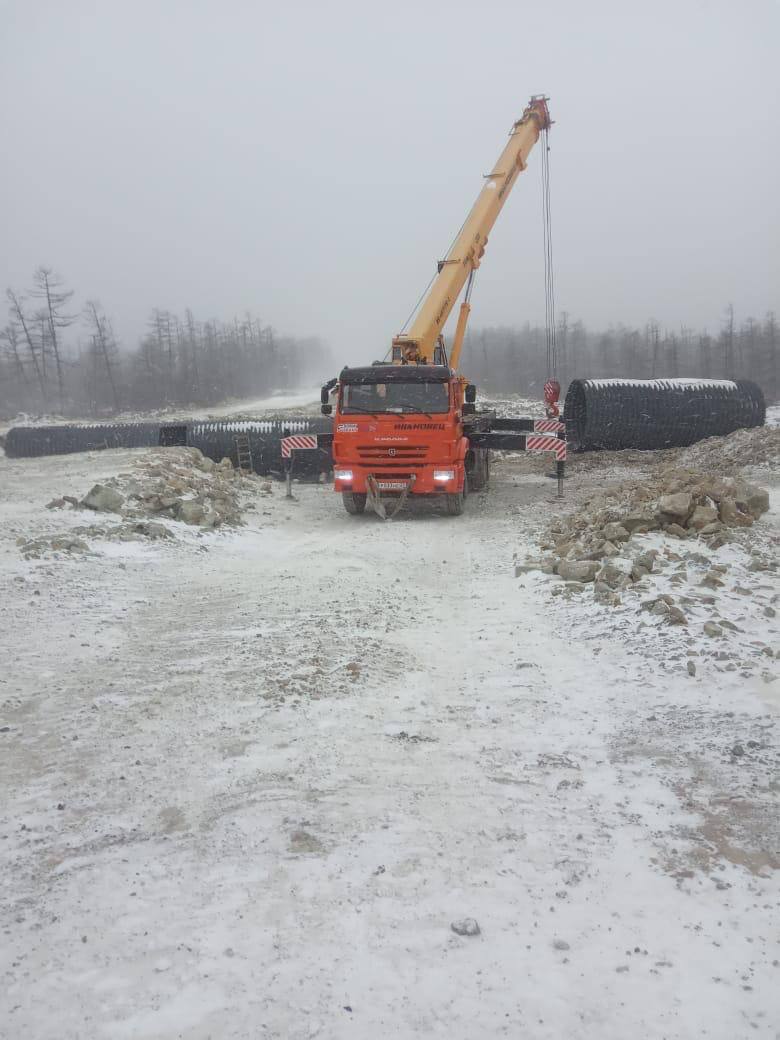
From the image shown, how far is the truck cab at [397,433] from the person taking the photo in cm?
1169

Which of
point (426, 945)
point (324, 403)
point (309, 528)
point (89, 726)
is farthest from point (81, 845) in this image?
point (324, 403)

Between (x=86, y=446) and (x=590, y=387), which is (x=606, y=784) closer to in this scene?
(x=590, y=387)

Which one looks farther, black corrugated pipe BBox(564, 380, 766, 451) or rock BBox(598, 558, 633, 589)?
black corrugated pipe BBox(564, 380, 766, 451)

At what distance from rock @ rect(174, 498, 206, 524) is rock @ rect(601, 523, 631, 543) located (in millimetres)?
5983

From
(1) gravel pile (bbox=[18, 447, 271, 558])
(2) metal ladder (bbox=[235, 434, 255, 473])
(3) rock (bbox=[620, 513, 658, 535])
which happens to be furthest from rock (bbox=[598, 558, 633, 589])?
(2) metal ladder (bbox=[235, 434, 255, 473])

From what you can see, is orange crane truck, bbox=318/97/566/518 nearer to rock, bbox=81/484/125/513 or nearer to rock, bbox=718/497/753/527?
rock, bbox=81/484/125/513

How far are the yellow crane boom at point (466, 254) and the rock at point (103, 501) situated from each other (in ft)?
20.7

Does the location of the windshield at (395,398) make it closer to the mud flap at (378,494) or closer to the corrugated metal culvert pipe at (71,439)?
the mud flap at (378,494)

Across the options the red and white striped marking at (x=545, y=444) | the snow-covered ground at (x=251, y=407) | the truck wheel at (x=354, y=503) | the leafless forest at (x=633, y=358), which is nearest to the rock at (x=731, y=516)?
the red and white striped marking at (x=545, y=444)

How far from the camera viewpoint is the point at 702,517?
782 centimetres

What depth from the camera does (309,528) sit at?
1166cm

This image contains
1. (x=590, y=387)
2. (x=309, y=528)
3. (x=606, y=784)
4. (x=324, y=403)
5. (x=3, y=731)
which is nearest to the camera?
(x=606, y=784)

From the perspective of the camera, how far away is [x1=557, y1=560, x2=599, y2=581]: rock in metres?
7.01

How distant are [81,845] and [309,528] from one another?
863 centimetres
